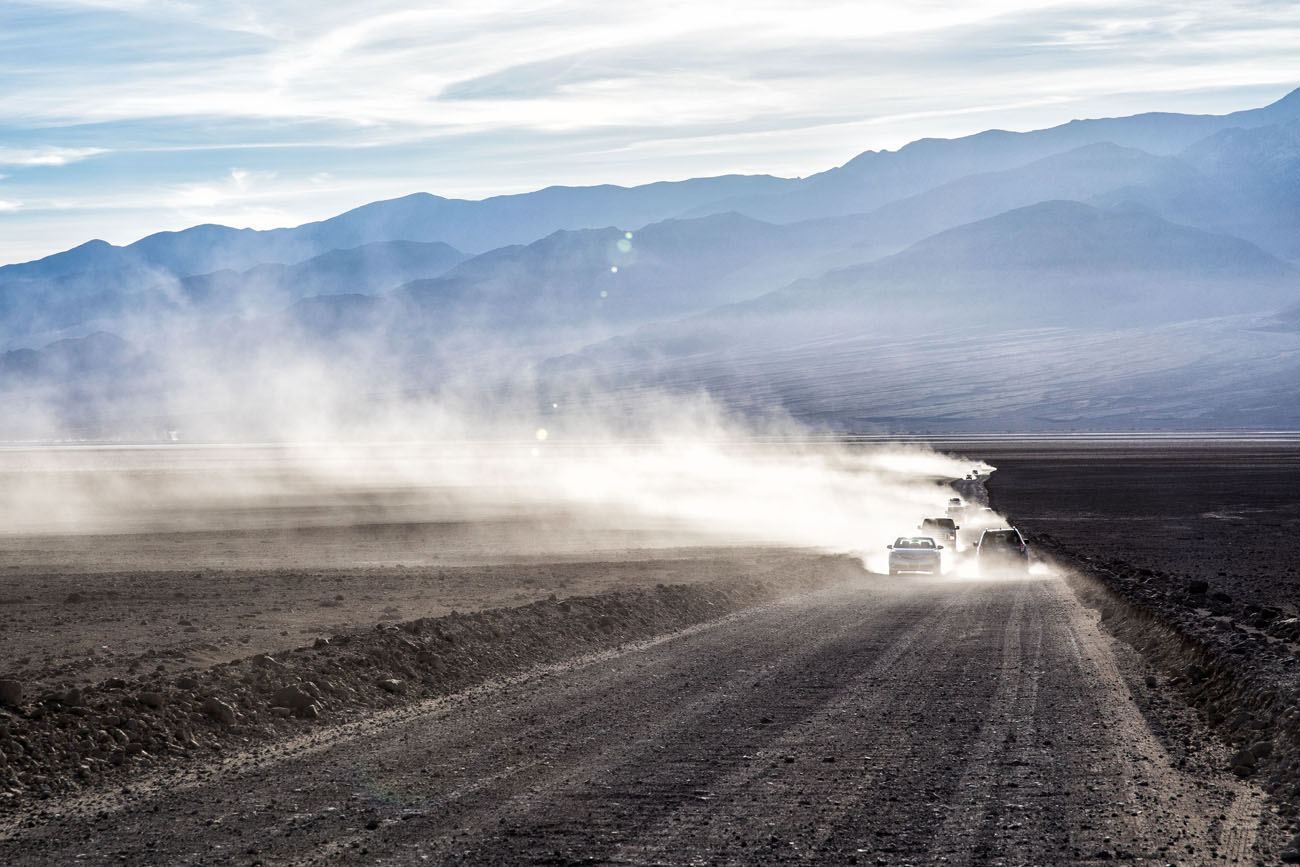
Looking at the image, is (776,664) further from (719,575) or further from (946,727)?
(719,575)

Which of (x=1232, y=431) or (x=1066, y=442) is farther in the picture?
(x=1232, y=431)

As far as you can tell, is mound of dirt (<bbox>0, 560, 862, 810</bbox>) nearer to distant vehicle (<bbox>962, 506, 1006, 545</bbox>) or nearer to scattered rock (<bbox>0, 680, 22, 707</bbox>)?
scattered rock (<bbox>0, 680, 22, 707</bbox>)

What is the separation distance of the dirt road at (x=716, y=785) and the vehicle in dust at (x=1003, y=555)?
18.8 meters

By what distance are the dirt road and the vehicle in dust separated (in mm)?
18797

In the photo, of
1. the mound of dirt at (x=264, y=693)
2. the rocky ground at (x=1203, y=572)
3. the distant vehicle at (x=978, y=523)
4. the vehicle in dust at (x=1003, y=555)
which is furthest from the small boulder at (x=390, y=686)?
the distant vehicle at (x=978, y=523)

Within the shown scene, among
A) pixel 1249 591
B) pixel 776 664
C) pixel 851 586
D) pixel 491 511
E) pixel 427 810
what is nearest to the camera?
pixel 427 810

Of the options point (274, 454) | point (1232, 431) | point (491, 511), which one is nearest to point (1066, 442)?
point (1232, 431)

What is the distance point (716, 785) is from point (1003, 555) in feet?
85.7

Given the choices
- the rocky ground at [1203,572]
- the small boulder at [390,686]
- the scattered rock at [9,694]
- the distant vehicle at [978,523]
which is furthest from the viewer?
the distant vehicle at [978,523]

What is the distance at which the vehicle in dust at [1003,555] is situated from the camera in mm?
34875

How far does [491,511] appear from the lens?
2190 inches

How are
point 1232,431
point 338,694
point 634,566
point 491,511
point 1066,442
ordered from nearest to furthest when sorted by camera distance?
point 338,694 → point 634,566 → point 491,511 → point 1066,442 → point 1232,431

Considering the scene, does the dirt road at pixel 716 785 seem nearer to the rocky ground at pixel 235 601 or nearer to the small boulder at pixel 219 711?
the small boulder at pixel 219 711

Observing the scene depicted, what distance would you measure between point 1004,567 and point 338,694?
2393cm
